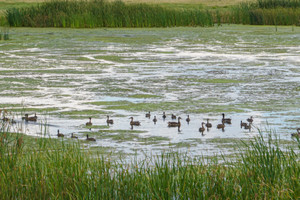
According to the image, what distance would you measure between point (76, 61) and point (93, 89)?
521 cm

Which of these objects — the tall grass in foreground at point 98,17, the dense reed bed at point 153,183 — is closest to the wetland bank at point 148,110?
the dense reed bed at point 153,183

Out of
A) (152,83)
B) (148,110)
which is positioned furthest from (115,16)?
(148,110)

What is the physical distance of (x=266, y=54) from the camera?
19.9 metres

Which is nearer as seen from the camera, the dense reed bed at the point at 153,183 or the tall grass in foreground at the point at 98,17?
the dense reed bed at the point at 153,183

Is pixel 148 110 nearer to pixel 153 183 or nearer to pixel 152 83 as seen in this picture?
pixel 152 83

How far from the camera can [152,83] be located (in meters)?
14.0

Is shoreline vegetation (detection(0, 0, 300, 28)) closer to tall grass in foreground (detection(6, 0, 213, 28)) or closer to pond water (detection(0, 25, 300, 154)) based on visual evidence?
tall grass in foreground (detection(6, 0, 213, 28))

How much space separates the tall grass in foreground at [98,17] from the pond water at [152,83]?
233 cm

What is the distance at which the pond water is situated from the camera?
9188 millimetres

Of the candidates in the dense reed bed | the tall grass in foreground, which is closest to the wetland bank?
the dense reed bed

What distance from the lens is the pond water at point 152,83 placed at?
9.19 metres

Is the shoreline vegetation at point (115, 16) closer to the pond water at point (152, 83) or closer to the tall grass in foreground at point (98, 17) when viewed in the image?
the tall grass in foreground at point (98, 17)

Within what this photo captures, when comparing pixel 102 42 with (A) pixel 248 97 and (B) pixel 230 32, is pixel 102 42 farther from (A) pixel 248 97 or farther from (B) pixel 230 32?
(A) pixel 248 97

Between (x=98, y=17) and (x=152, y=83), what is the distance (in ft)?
48.5
